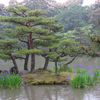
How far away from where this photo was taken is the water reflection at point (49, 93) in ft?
32.6

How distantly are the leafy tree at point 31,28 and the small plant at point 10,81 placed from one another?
1.64m

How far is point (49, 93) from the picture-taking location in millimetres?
10773

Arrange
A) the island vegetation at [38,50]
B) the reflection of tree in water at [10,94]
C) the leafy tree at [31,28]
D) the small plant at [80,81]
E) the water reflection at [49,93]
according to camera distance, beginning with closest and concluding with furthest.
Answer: the water reflection at [49,93]
the reflection of tree in water at [10,94]
the small plant at [80,81]
the island vegetation at [38,50]
the leafy tree at [31,28]

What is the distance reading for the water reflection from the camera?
9922mm

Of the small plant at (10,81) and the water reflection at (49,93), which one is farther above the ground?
the small plant at (10,81)

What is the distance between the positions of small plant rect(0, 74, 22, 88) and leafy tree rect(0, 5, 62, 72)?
164 cm

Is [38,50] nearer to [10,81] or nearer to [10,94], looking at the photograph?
[10,81]

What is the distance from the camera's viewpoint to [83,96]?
10062 millimetres

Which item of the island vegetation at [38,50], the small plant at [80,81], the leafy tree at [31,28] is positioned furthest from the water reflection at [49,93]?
the leafy tree at [31,28]

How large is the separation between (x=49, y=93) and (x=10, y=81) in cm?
138

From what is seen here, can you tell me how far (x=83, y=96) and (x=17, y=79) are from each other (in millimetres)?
2370

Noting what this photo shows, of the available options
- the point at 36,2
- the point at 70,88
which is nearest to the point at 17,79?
the point at 70,88

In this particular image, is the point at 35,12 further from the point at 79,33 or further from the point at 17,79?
the point at 79,33

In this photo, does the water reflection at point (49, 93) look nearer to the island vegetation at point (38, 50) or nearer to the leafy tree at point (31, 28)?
the island vegetation at point (38, 50)
